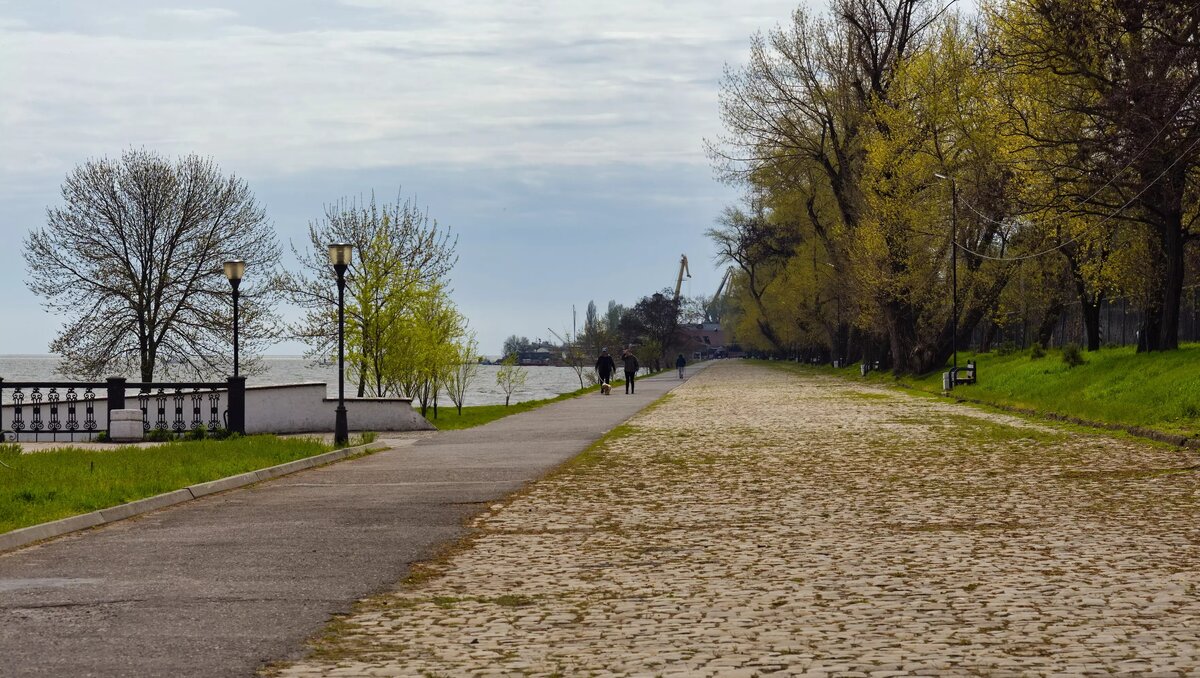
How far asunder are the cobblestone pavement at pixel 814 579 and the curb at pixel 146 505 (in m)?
3.91

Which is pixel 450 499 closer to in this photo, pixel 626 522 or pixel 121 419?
pixel 626 522

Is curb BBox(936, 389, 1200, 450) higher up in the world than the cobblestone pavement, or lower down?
higher up

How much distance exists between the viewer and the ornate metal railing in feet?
88.0

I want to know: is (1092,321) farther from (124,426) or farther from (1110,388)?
(124,426)

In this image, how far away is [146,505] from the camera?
1413 centimetres

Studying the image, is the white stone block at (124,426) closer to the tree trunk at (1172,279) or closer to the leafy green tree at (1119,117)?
the leafy green tree at (1119,117)

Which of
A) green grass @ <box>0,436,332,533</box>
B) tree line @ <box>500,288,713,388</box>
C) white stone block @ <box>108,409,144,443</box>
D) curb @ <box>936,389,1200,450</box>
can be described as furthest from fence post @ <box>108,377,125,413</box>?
tree line @ <box>500,288,713,388</box>

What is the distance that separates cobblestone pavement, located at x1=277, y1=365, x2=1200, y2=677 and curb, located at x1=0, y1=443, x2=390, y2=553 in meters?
3.91

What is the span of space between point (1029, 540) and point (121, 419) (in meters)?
20.7

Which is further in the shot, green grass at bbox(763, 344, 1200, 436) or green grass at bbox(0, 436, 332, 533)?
green grass at bbox(763, 344, 1200, 436)

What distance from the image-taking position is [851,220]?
5831 centimetres

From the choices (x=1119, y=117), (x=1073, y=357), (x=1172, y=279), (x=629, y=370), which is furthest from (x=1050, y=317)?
(x=1119, y=117)

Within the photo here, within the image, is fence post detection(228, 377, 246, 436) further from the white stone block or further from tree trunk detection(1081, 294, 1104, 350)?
tree trunk detection(1081, 294, 1104, 350)

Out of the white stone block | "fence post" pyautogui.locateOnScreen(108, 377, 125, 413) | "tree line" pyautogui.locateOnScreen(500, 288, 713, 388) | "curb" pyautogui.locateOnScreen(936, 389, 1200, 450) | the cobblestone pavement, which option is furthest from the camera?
"tree line" pyautogui.locateOnScreen(500, 288, 713, 388)
